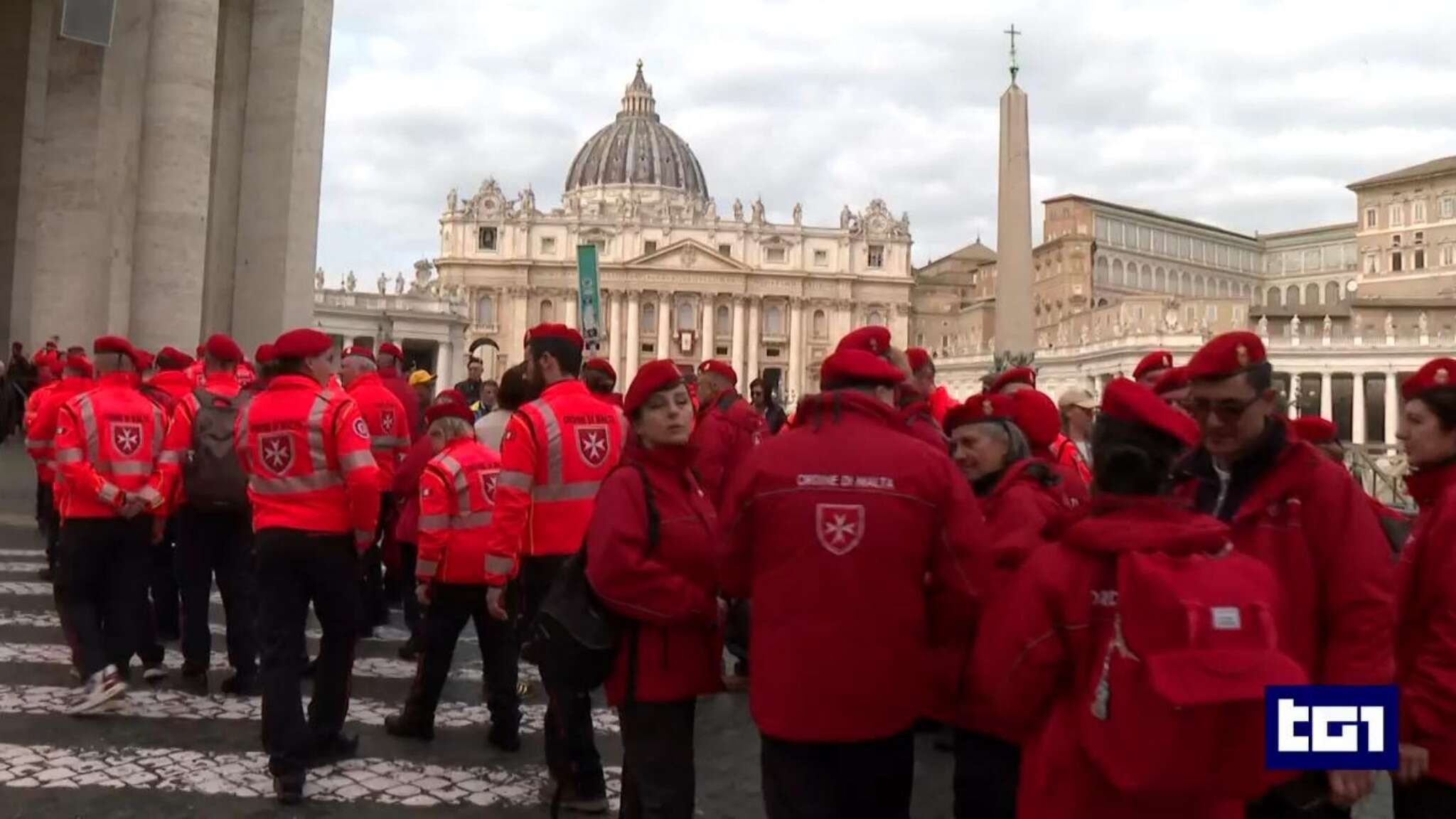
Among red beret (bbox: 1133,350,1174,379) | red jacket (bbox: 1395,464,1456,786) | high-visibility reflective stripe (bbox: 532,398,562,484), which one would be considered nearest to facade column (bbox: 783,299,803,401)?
red beret (bbox: 1133,350,1174,379)

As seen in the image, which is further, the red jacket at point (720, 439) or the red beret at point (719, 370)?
the red beret at point (719, 370)

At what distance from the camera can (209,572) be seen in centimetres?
708

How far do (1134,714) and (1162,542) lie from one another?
344 millimetres

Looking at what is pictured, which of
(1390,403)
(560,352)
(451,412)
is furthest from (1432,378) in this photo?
(1390,403)

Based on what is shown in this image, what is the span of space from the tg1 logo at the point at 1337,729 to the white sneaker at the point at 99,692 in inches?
217

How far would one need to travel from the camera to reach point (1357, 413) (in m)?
57.2

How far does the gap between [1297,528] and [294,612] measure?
3946mm

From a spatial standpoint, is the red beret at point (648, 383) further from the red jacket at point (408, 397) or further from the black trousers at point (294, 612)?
the red jacket at point (408, 397)

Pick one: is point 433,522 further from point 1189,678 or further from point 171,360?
point 1189,678

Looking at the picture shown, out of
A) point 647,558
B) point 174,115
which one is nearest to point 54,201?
point 174,115

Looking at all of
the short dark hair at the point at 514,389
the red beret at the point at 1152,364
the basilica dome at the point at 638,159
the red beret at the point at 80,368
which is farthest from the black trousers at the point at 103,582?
the basilica dome at the point at 638,159

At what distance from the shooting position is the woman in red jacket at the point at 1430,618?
3143mm

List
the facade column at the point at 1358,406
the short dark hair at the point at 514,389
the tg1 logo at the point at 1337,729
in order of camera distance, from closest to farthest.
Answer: the tg1 logo at the point at 1337,729 < the short dark hair at the point at 514,389 < the facade column at the point at 1358,406

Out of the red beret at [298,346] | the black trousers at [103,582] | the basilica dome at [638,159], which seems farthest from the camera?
the basilica dome at [638,159]
